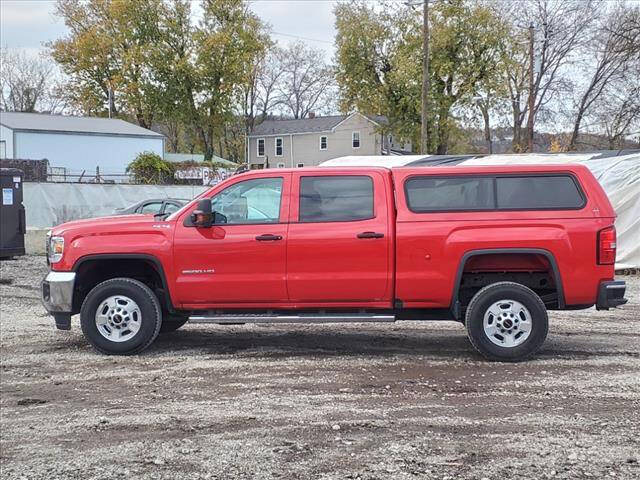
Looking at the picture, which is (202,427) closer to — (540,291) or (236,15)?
(540,291)

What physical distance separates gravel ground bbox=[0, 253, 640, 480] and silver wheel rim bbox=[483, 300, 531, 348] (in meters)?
0.29

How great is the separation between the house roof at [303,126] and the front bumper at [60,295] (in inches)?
2186

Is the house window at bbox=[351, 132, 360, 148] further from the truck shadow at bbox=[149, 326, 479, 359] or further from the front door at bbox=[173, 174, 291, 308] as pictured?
the front door at bbox=[173, 174, 291, 308]

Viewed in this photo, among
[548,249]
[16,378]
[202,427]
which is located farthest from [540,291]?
[16,378]

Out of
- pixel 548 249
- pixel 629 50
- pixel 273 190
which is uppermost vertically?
pixel 629 50

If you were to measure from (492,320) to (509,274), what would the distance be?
0.62m

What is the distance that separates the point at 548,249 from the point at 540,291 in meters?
0.75

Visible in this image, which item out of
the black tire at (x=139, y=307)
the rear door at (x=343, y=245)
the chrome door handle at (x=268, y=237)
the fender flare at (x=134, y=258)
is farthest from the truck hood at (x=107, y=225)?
the rear door at (x=343, y=245)

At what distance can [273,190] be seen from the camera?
7.24 metres

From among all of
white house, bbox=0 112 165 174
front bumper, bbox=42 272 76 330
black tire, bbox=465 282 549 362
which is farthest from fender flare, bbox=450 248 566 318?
white house, bbox=0 112 165 174

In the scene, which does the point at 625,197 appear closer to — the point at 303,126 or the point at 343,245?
the point at 343,245

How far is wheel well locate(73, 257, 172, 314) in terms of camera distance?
728 centimetres

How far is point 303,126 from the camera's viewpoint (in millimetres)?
66500

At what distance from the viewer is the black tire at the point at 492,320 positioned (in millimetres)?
6770
